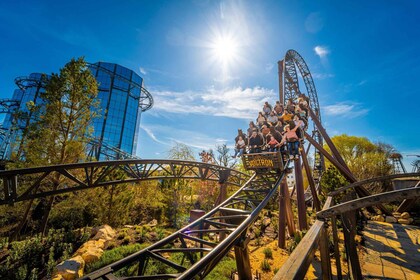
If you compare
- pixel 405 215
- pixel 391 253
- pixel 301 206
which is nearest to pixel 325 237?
pixel 391 253

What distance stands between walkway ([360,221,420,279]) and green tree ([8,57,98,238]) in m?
12.3

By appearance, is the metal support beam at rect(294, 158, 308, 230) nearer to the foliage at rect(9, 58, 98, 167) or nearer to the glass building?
the foliage at rect(9, 58, 98, 167)

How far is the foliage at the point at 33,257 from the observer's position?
23.4ft

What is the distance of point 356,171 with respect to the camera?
1675 centimetres

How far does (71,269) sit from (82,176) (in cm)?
487

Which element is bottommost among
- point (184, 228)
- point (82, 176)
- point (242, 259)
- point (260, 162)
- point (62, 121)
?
point (242, 259)

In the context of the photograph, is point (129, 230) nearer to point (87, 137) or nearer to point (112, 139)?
point (87, 137)

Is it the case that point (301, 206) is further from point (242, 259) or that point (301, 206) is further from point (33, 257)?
point (33, 257)

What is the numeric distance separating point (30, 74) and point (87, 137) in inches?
1592

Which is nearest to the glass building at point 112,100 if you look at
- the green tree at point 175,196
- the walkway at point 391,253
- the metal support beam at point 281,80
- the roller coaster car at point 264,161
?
the green tree at point 175,196

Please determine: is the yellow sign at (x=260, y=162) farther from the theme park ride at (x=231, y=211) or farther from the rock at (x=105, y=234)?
the rock at (x=105, y=234)

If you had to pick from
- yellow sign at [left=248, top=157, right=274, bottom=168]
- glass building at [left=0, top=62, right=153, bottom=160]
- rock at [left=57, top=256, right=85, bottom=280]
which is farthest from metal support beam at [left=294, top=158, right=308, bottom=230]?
glass building at [left=0, top=62, right=153, bottom=160]

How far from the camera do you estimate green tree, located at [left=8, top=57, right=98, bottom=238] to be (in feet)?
30.8

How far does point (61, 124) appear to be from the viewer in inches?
394
